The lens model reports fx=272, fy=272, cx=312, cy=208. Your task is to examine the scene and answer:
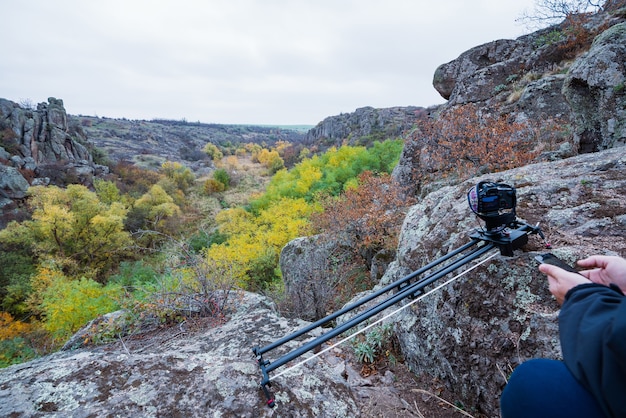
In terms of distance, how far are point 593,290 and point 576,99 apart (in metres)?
6.50

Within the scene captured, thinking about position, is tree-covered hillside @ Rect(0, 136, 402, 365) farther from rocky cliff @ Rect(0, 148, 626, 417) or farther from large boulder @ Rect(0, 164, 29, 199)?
large boulder @ Rect(0, 164, 29, 199)

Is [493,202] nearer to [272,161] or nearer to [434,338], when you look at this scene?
[434,338]

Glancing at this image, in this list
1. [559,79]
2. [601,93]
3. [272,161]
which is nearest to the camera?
[601,93]

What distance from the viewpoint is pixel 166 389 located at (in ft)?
5.27

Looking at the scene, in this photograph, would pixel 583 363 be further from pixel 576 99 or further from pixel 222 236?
pixel 222 236

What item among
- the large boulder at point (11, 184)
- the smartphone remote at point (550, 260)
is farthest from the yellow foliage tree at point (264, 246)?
the large boulder at point (11, 184)

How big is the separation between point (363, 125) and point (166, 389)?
3436 inches

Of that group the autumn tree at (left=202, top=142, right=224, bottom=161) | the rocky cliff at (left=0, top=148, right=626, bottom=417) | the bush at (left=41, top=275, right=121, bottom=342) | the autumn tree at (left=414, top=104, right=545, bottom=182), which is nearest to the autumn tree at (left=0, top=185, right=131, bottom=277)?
the bush at (left=41, top=275, right=121, bottom=342)

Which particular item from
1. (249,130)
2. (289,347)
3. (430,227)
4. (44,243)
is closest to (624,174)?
(430,227)

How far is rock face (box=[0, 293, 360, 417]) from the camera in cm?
162

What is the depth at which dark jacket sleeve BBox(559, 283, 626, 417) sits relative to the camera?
78cm

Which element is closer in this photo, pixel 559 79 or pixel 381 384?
pixel 381 384

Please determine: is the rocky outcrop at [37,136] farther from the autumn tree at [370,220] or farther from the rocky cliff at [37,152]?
the autumn tree at [370,220]

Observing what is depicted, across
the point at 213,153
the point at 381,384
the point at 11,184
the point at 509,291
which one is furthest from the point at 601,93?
the point at 213,153
